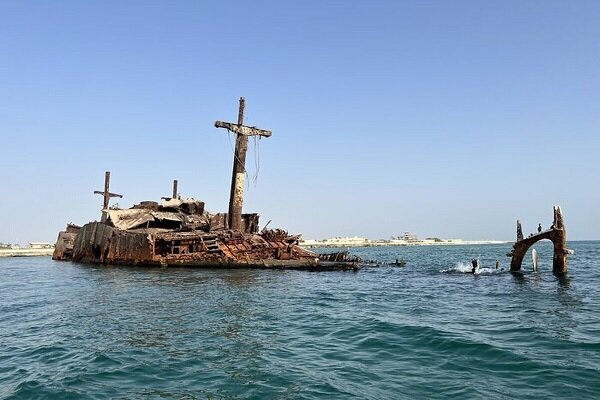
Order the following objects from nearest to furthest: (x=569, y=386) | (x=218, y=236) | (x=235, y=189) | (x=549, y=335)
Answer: (x=569, y=386), (x=549, y=335), (x=218, y=236), (x=235, y=189)

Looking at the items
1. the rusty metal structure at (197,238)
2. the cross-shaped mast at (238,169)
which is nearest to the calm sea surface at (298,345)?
the rusty metal structure at (197,238)

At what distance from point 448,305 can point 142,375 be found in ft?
36.0

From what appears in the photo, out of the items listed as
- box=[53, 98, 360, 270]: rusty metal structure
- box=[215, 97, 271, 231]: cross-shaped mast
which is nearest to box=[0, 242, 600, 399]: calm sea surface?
box=[53, 98, 360, 270]: rusty metal structure

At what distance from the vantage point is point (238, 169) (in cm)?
3597

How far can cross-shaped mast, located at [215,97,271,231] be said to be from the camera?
35.7m

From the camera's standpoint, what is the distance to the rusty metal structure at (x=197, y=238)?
30.5 m

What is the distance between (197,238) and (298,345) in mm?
23518

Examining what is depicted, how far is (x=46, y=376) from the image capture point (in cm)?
743

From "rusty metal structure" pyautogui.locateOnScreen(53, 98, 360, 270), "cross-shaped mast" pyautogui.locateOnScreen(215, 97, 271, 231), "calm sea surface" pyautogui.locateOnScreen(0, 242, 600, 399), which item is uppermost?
"cross-shaped mast" pyautogui.locateOnScreen(215, 97, 271, 231)

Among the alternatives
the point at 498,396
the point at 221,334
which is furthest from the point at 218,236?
the point at 498,396

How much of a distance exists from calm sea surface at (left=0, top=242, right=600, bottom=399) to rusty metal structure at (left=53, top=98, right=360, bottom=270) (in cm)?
1273

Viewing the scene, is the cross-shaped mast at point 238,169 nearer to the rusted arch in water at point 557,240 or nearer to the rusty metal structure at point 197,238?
the rusty metal structure at point 197,238

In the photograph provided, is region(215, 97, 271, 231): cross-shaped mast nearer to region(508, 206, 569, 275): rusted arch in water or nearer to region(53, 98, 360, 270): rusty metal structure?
region(53, 98, 360, 270): rusty metal structure

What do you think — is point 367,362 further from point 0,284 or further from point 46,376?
point 0,284
